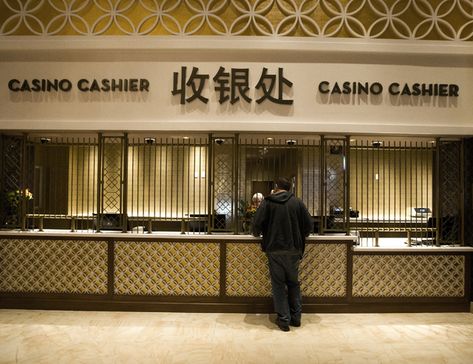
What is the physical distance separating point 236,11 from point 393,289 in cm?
448

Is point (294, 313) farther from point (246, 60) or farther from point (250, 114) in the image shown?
point (246, 60)

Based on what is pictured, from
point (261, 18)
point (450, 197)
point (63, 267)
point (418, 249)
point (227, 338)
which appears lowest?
point (227, 338)

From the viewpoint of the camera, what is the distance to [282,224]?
4.57 meters

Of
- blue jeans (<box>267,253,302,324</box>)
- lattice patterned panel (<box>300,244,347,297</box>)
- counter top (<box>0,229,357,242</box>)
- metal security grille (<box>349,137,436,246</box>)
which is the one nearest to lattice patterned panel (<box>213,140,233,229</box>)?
counter top (<box>0,229,357,242</box>)

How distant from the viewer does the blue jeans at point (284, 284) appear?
4.50 metres

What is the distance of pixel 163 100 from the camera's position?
525 cm

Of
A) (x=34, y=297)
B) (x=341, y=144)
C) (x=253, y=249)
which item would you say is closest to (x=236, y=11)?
(x=341, y=144)

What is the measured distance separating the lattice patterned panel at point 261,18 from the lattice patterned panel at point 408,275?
3.12 metres

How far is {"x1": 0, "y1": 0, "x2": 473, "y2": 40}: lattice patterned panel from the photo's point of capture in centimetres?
524

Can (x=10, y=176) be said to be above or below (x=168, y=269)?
above

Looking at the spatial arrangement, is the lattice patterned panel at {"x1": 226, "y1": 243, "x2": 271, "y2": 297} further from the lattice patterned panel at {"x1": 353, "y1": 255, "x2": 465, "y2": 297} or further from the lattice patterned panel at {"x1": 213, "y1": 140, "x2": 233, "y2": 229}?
the lattice patterned panel at {"x1": 353, "y1": 255, "x2": 465, "y2": 297}

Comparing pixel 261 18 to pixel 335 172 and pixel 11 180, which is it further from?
pixel 11 180

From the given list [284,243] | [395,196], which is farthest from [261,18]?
[395,196]

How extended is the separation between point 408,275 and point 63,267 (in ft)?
15.7
